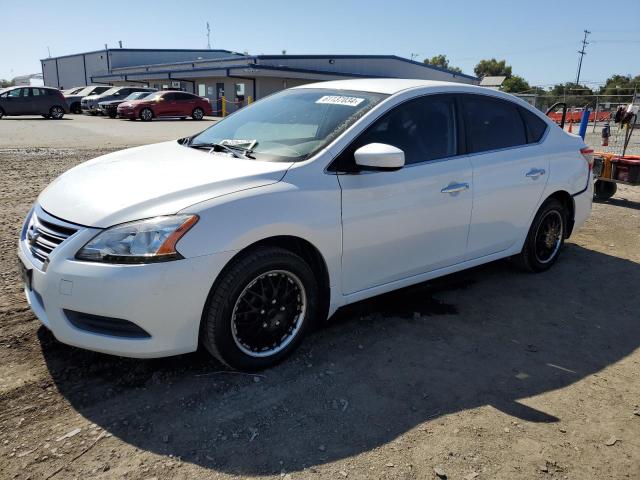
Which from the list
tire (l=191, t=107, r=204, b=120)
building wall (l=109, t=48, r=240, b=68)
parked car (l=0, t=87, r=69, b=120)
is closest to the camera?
parked car (l=0, t=87, r=69, b=120)

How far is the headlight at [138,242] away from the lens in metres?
2.72

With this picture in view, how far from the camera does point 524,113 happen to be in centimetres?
487

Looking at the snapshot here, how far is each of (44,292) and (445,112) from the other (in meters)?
3.08

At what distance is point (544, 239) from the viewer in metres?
5.21

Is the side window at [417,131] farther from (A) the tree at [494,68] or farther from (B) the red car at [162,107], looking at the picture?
(A) the tree at [494,68]

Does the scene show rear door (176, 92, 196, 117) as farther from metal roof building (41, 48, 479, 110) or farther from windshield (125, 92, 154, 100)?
metal roof building (41, 48, 479, 110)

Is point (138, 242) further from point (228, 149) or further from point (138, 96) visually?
point (138, 96)

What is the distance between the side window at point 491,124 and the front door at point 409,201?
193 millimetres

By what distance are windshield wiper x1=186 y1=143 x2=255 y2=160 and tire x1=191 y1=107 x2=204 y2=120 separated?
89.8 ft

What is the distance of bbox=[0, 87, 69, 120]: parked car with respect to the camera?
87.1 ft

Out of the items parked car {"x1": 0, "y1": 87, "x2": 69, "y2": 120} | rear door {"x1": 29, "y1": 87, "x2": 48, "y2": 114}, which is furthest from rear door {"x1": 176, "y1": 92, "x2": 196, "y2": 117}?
rear door {"x1": 29, "y1": 87, "x2": 48, "y2": 114}

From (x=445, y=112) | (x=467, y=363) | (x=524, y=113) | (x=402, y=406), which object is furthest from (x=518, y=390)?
(x=524, y=113)

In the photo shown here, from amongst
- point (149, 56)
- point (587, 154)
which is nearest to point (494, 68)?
point (149, 56)

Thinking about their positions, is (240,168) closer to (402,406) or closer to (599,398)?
(402,406)
